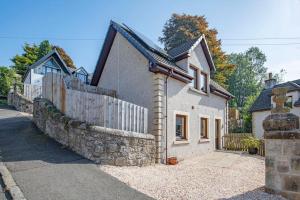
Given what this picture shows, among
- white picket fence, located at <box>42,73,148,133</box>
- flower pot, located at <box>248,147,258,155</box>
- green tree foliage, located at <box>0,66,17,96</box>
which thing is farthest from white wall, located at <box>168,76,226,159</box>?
green tree foliage, located at <box>0,66,17,96</box>

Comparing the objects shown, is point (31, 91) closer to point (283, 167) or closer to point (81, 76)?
point (81, 76)

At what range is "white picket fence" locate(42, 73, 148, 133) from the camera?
347 inches

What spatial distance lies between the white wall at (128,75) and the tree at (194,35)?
20.6 meters

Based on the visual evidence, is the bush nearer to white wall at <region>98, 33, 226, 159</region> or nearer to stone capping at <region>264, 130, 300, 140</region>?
white wall at <region>98, 33, 226, 159</region>

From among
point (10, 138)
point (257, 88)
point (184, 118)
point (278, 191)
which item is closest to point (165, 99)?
point (184, 118)

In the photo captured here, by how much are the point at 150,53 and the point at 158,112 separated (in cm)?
277

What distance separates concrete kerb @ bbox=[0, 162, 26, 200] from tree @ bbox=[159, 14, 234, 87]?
94.0 feet

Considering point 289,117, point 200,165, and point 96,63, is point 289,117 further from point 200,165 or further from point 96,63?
point 96,63

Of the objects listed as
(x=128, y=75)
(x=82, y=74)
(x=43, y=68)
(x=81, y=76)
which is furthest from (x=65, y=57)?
(x=128, y=75)

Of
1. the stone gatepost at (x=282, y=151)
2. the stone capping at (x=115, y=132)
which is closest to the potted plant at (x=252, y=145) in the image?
the stone capping at (x=115, y=132)

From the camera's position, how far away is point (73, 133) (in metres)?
8.95

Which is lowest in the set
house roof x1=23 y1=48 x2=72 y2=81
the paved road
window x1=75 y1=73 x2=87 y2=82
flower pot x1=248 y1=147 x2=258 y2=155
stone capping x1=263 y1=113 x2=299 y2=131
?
flower pot x1=248 y1=147 x2=258 y2=155

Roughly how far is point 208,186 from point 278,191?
1.90m

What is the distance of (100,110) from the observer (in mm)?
8766
